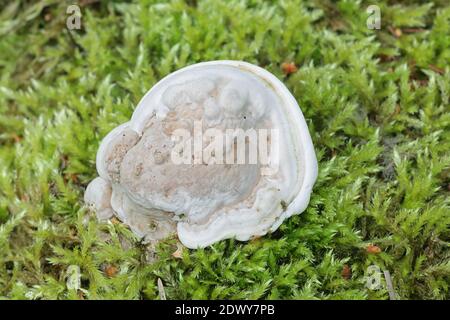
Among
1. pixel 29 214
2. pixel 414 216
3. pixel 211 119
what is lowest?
pixel 414 216

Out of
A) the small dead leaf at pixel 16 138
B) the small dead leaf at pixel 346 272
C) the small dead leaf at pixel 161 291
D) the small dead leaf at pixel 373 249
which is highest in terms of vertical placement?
the small dead leaf at pixel 16 138

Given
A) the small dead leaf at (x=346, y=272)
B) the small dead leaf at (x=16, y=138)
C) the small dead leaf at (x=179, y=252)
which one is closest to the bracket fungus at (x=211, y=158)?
the small dead leaf at (x=179, y=252)

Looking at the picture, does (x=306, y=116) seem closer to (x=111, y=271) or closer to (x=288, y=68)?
(x=288, y=68)

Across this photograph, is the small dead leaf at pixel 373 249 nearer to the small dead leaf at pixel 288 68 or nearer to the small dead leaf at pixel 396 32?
the small dead leaf at pixel 288 68

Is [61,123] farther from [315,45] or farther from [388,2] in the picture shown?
[388,2]

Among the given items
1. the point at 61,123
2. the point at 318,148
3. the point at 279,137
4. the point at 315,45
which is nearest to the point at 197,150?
the point at 279,137

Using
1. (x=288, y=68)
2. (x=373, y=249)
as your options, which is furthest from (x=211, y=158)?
(x=288, y=68)
